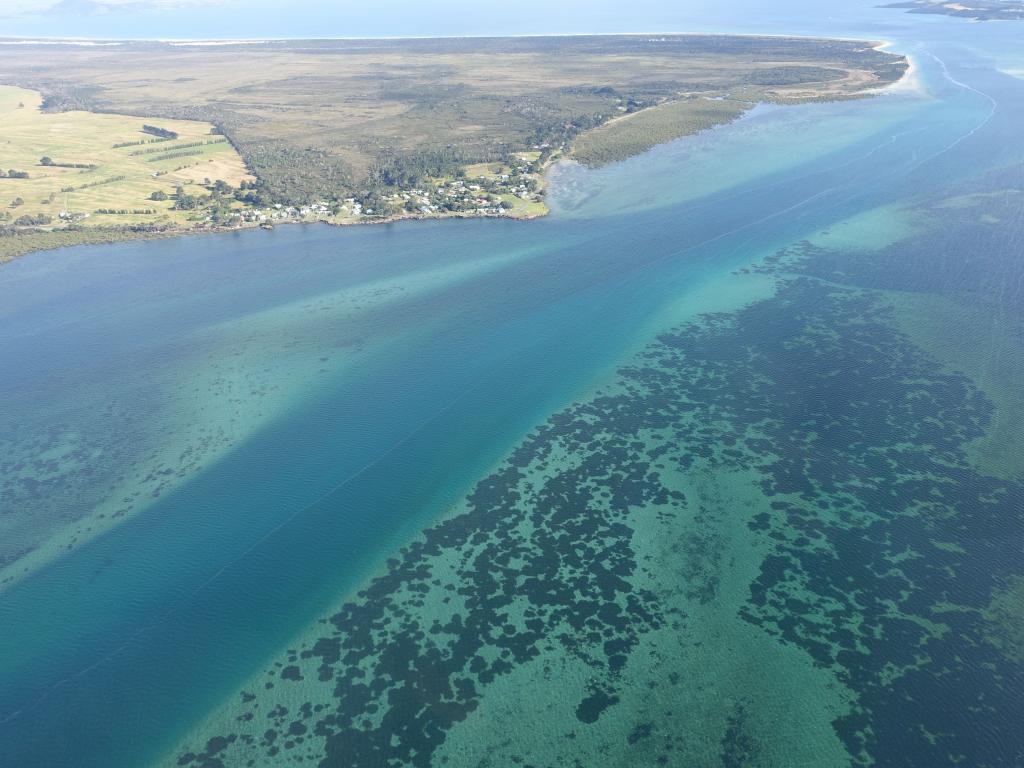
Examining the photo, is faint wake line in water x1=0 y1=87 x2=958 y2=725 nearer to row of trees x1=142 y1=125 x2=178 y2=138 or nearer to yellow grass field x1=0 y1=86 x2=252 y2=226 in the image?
yellow grass field x1=0 y1=86 x2=252 y2=226

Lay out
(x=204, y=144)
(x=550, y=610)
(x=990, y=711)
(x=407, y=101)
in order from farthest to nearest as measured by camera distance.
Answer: (x=407, y=101), (x=204, y=144), (x=550, y=610), (x=990, y=711)

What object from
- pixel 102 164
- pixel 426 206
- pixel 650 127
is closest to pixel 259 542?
pixel 426 206

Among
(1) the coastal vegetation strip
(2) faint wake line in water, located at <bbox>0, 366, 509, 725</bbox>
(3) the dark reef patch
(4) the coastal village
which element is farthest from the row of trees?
(3) the dark reef patch

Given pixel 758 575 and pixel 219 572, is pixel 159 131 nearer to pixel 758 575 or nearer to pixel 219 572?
pixel 219 572

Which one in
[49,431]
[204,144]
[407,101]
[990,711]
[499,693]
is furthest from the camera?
[407,101]

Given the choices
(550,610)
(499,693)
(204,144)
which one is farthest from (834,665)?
(204,144)

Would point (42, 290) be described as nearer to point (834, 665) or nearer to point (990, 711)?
point (834, 665)
